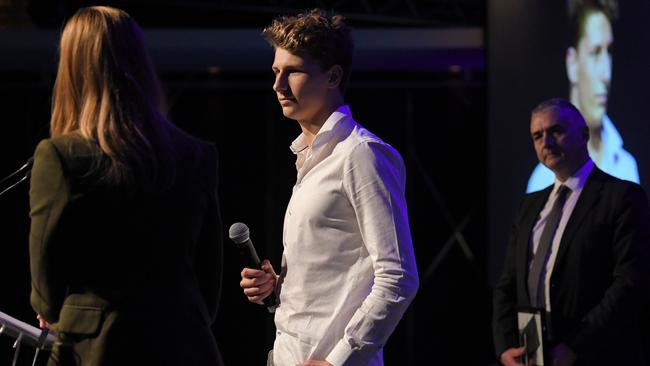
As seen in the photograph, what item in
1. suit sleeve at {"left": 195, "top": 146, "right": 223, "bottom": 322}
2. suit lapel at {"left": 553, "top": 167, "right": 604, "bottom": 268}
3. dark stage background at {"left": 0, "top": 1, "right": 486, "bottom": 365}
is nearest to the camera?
suit sleeve at {"left": 195, "top": 146, "right": 223, "bottom": 322}

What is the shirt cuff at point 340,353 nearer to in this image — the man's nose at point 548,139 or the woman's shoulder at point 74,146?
the woman's shoulder at point 74,146

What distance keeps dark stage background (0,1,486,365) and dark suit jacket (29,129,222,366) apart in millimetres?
5127

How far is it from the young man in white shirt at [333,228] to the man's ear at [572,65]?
102 inches

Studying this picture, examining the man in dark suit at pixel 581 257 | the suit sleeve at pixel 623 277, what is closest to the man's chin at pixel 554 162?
the man in dark suit at pixel 581 257

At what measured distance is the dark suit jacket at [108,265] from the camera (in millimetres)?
1606

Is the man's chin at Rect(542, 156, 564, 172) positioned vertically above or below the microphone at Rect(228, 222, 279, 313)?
above

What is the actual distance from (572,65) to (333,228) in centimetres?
289

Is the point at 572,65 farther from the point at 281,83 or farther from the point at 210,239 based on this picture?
the point at 210,239

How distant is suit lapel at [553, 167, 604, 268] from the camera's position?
A: 311cm

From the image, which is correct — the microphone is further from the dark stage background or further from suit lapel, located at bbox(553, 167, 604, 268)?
the dark stage background

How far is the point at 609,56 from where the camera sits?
4.21 meters

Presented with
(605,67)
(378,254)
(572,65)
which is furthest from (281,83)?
(572,65)

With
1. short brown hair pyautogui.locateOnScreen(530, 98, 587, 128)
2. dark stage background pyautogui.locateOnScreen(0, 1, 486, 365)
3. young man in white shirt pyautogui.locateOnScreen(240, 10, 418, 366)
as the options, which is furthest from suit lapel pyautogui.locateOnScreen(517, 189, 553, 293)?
dark stage background pyautogui.locateOnScreen(0, 1, 486, 365)

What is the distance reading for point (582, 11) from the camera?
14.6 feet
